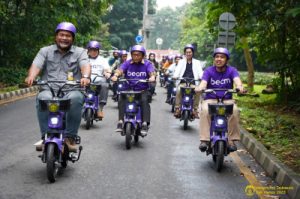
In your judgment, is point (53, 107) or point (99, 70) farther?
point (99, 70)

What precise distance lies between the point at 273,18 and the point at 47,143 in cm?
951

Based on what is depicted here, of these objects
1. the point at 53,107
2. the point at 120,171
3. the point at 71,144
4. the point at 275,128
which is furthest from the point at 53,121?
the point at 275,128

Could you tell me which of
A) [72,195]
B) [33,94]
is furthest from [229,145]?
[33,94]

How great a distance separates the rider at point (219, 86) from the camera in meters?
7.37

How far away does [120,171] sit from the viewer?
22.1 feet

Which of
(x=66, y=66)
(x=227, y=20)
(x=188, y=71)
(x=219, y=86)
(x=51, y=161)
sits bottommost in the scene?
(x=51, y=161)

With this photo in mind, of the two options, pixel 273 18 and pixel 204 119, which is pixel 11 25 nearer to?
pixel 273 18

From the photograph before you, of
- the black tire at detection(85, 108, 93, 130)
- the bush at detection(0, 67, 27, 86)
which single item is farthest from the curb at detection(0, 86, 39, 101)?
the black tire at detection(85, 108, 93, 130)

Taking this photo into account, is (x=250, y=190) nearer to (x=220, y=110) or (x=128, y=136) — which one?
(x=220, y=110)

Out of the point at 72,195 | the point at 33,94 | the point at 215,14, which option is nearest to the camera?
the point at 72,195

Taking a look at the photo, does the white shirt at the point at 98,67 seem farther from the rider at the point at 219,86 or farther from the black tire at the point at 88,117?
the rider at the point at 219,86

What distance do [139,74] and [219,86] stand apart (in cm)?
196

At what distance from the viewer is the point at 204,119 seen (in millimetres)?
7461

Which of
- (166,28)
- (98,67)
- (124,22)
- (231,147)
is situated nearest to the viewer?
(231,147)
